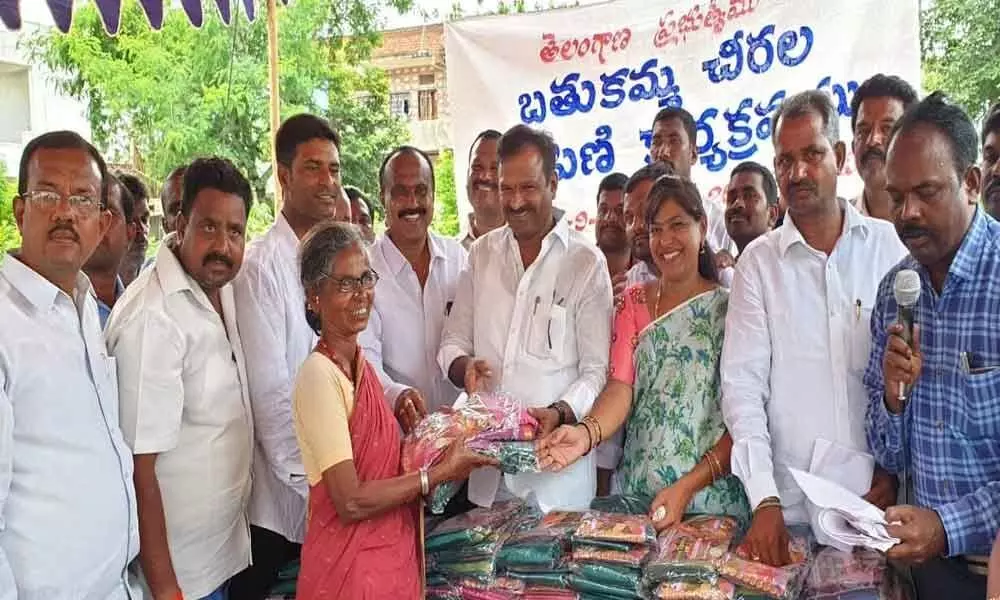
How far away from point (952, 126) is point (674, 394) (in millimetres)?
983

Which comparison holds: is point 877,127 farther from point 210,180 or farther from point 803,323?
point 210,180

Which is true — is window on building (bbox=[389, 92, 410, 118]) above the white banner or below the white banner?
above

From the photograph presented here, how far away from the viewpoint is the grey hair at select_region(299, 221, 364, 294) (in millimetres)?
2021

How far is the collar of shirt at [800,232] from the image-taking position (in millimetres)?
2244

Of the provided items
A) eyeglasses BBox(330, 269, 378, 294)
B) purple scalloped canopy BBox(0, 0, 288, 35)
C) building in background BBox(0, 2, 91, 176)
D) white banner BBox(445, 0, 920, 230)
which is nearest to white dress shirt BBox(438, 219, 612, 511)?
eyeglasses BBox(330, 269, 378, 294)

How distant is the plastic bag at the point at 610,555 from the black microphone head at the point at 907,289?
0.87 metres

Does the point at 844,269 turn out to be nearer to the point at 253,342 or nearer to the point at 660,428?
the point at 660,428

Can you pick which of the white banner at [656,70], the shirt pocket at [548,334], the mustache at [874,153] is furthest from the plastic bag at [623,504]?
the white banner at [656,70]

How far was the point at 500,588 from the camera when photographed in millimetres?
2080

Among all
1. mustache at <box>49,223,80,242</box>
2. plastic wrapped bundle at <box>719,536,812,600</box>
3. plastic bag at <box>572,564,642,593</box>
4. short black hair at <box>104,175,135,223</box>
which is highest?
short black hair at <box>104,175,135,223</box>

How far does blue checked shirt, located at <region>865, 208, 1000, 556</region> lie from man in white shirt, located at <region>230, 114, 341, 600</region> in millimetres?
1710

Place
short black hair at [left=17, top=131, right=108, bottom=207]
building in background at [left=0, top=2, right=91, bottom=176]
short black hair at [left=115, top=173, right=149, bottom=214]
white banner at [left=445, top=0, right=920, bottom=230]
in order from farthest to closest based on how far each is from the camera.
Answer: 1. building in background at [left=0, top=2, right=91, bottom=176]
2. white banner at [left=445, top=0, right=920, bottom=230]
3. short black hair at [left=115, top=173, right=149, bottom=214]
4. short black hair at [left=17, top=131, right=108, bottom=207]

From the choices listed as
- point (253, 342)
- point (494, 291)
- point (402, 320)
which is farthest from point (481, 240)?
point (253, 342)

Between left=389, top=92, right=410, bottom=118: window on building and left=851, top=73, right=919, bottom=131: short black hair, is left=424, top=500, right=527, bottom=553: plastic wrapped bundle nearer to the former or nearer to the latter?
left=851, top=73, right=919, bottom=131: short black hair
